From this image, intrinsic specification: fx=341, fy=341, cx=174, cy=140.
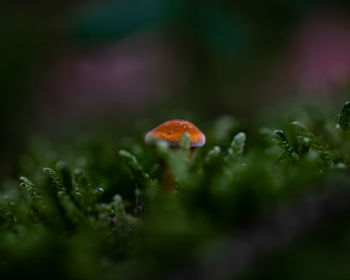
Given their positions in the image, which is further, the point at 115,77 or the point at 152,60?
the point at 152,60

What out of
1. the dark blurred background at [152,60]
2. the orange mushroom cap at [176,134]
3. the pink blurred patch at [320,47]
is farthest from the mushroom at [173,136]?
the pink blurred patch at [320,47]

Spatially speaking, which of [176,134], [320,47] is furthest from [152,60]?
[176,134]

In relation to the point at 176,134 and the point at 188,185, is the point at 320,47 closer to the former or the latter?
the point at 176,134

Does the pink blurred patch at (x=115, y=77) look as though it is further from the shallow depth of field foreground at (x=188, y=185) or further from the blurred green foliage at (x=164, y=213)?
the blurred green foliage at (x=164, y=213)

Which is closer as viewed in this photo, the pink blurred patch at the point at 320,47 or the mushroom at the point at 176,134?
the mushroom at the point at 176,134

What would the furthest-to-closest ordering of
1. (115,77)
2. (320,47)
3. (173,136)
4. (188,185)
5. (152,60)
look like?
(152,60) < (115,77) < (320,47) < (173,136) < (188,185)

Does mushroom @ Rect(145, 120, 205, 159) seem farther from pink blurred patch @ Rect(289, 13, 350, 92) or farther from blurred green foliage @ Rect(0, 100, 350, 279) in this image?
pink blurred patch @ Rect(289, 13, 350, 92)
